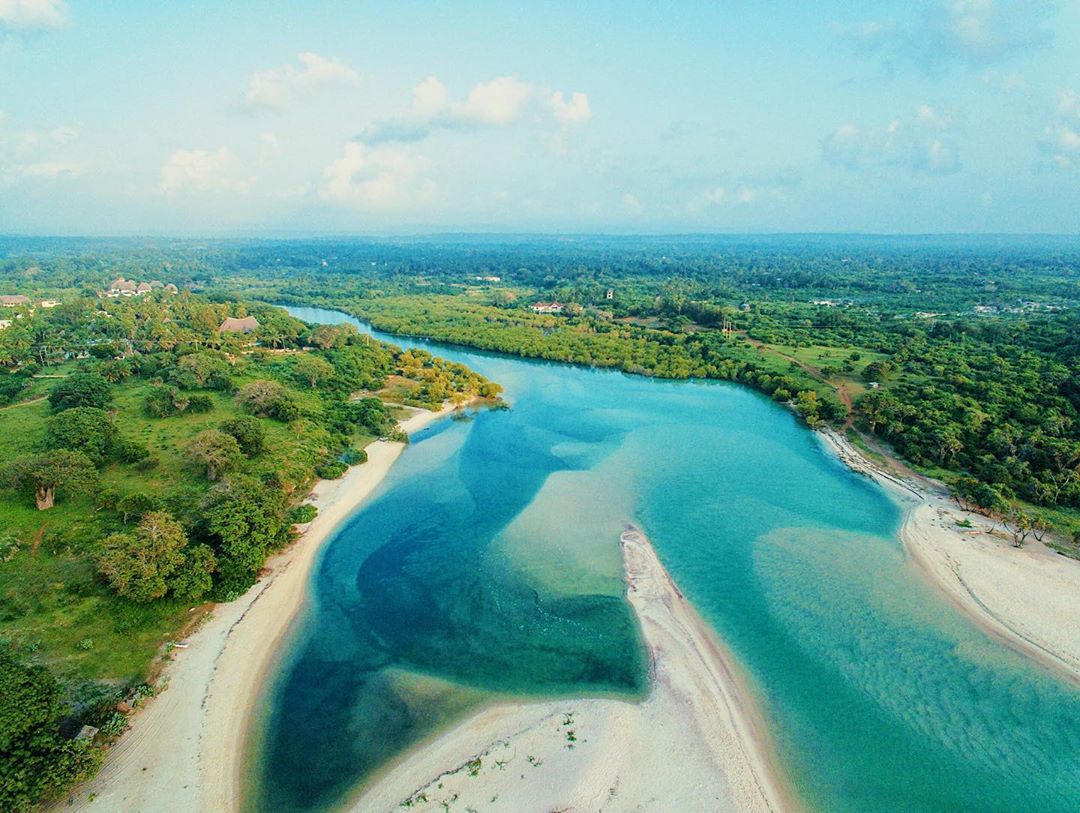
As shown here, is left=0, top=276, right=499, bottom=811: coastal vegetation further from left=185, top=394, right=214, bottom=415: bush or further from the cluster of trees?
the cluster of trees

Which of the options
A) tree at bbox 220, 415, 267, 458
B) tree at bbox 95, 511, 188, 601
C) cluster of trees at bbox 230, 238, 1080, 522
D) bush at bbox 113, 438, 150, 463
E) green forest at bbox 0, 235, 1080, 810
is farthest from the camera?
cluster of trees at bbox 230, 238, 1080, 522

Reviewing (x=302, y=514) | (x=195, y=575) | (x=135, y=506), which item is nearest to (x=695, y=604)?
(x=302, y=514)

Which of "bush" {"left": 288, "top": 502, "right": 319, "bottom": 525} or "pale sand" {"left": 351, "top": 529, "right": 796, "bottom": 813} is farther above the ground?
"bush" {"left": 288, "top": 502, "right": 319, "bottom": 525}

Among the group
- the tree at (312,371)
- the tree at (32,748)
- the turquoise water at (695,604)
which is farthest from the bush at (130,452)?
the tree at (32,748)

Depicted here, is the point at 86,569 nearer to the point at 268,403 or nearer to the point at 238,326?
the point at 268,403

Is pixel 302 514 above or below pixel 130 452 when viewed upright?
below

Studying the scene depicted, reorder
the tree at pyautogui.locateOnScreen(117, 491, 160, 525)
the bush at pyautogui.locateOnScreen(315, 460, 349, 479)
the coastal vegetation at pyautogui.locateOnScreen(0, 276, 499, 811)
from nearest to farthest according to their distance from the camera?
the coastal vegetation at pyautogui.locateOnScreen(0, 276, 499, 811), the tree at pyautogui.locateOnScreen(117, 491, 160, 525), the bush at pyautogui.locateOnScreen(315, 460, 349, 479)

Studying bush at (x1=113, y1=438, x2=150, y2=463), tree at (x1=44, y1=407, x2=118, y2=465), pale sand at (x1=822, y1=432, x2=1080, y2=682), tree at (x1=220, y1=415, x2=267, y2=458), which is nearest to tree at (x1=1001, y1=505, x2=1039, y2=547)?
pale sand at (x1=822, y1=432, x2=1080, y2=682)
